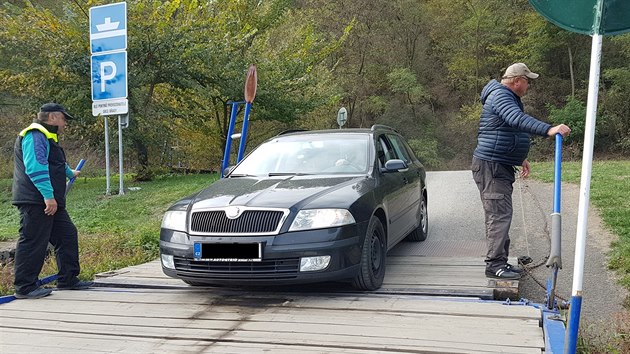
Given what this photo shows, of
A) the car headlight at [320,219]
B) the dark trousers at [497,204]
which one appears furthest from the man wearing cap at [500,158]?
the car headlight at [320,219]

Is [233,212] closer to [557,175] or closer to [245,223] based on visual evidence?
[245,223]

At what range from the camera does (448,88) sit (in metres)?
40.2

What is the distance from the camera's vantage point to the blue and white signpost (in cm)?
1255

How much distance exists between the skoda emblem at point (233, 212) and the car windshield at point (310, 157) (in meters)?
1.25

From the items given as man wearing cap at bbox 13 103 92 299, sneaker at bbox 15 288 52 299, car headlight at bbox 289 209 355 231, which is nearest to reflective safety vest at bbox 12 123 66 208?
man wearing cap at bbox 13 103 92 299

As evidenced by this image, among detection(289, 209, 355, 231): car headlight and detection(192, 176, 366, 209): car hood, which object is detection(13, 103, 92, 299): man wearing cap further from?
detection(289, 209, 355, 231): car headlight

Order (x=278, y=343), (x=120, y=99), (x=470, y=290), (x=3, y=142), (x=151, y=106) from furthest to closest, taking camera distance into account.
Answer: (x=3, y=142) → (x=151, y=106) → (x=120, y=99) → (x=470, y=290) → (x=278, y=343)

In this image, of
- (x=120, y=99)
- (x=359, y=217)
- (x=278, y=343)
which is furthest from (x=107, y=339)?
(x=120, y=99)

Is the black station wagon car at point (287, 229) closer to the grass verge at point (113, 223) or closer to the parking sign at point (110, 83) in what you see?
the grass verge at point (113, 223)

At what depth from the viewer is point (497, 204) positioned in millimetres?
5055

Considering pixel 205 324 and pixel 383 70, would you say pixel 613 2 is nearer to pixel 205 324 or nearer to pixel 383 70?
A: pixel 205 324

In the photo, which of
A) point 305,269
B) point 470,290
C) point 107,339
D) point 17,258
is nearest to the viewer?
point 107,339

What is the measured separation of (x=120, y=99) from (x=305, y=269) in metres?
9.80

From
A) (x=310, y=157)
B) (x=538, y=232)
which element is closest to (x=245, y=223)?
(x=310, y=157)
